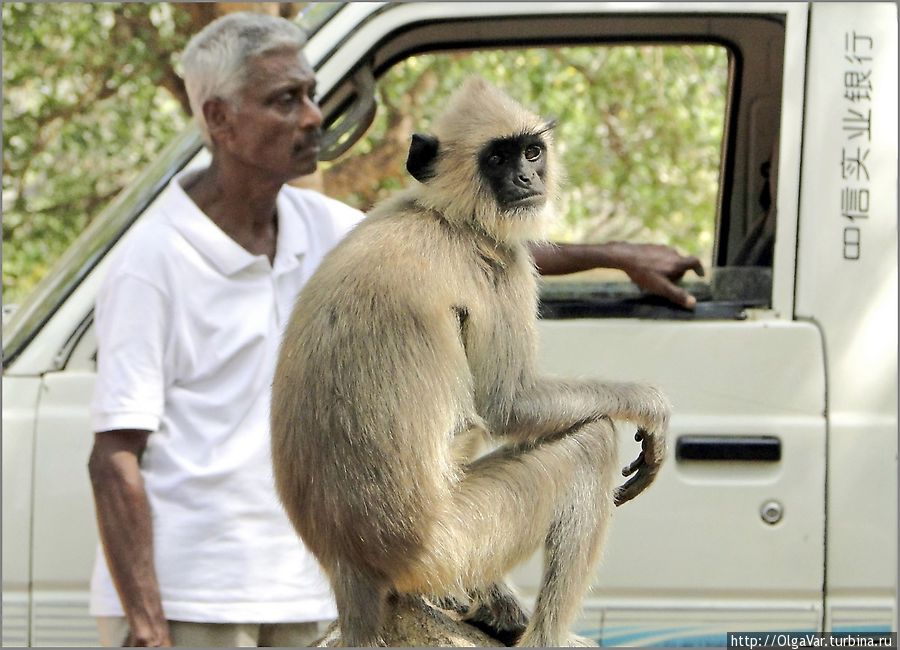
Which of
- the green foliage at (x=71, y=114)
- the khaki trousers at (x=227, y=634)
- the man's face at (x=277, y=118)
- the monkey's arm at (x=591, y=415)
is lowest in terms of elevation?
the khaki trousers at (x=227, y=634)

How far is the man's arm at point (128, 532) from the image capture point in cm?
318

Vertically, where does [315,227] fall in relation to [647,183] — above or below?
below

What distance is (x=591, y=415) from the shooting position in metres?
2.67

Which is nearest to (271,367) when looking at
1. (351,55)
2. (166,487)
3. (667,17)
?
(166,487)

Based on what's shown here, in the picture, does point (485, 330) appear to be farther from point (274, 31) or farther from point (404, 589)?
point (274, 31)

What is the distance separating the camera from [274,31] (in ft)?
11.3

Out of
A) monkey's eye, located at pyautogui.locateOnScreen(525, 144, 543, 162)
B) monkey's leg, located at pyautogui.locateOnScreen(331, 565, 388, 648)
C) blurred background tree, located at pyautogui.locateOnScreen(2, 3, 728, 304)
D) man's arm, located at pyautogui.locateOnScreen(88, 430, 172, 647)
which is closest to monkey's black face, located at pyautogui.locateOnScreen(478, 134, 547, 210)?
monkey's eye, located at pyautogui.locateOnScreen(525, 144, 543, 162)

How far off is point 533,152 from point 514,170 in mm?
86

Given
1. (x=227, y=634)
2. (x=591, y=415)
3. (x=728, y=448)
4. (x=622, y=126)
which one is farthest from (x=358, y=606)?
(x=622, y=126)

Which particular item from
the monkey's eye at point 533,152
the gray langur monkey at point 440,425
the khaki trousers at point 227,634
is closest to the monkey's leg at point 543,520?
the gray langur monkey at point 440,425

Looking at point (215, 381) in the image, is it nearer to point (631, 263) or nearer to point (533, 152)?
point (533, 152)

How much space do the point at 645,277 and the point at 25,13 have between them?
7.33 m

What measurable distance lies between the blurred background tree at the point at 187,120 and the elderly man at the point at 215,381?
17.0 ft

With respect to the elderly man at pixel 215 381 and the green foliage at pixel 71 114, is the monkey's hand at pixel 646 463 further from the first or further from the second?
the green foliage at pixel 71 114
